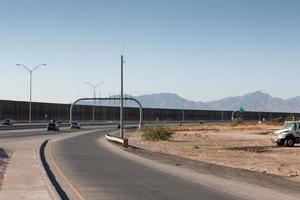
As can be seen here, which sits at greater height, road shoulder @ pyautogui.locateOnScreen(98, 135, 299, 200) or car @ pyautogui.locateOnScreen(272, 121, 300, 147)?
car @ pyautogui.locateOnScreen(272, 121, 300, 147)

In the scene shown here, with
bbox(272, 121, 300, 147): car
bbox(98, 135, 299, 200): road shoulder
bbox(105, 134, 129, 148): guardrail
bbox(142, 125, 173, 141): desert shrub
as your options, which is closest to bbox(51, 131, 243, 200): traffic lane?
bbox(98, 135, 299, 200): road shoulder

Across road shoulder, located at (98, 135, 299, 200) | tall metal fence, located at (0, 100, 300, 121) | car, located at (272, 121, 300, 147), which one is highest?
tall metal fence, located at (0, 100, 300, 121)

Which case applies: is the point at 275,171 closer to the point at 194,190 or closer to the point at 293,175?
the point at 293,175

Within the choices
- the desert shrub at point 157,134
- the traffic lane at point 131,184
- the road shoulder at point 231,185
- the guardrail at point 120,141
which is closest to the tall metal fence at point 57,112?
the desert shrub at point 157,134

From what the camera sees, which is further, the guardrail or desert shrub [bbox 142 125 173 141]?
desert shrub [bbox 142 125 173 141]

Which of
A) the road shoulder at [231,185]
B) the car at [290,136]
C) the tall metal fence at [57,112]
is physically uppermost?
the tall metal fence at [57,112]

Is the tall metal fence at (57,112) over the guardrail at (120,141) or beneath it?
over

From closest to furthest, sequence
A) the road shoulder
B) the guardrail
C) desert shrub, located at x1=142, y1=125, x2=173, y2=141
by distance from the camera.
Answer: the road shoulder → the guardrail → desert shrub, located at x1=142, y1=125, x2=173, y2=141

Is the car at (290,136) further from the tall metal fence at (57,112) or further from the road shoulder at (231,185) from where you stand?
the tall metal fence at (57,112)

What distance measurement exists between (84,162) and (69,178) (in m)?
9.24

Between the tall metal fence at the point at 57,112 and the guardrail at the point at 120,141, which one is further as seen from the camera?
the tall metal fence at the point at 57,112

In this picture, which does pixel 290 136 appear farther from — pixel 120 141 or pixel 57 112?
pixel 57 112

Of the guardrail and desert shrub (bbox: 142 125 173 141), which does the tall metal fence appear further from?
the guardrail

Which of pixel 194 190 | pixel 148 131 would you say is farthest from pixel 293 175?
pixel 148 131
